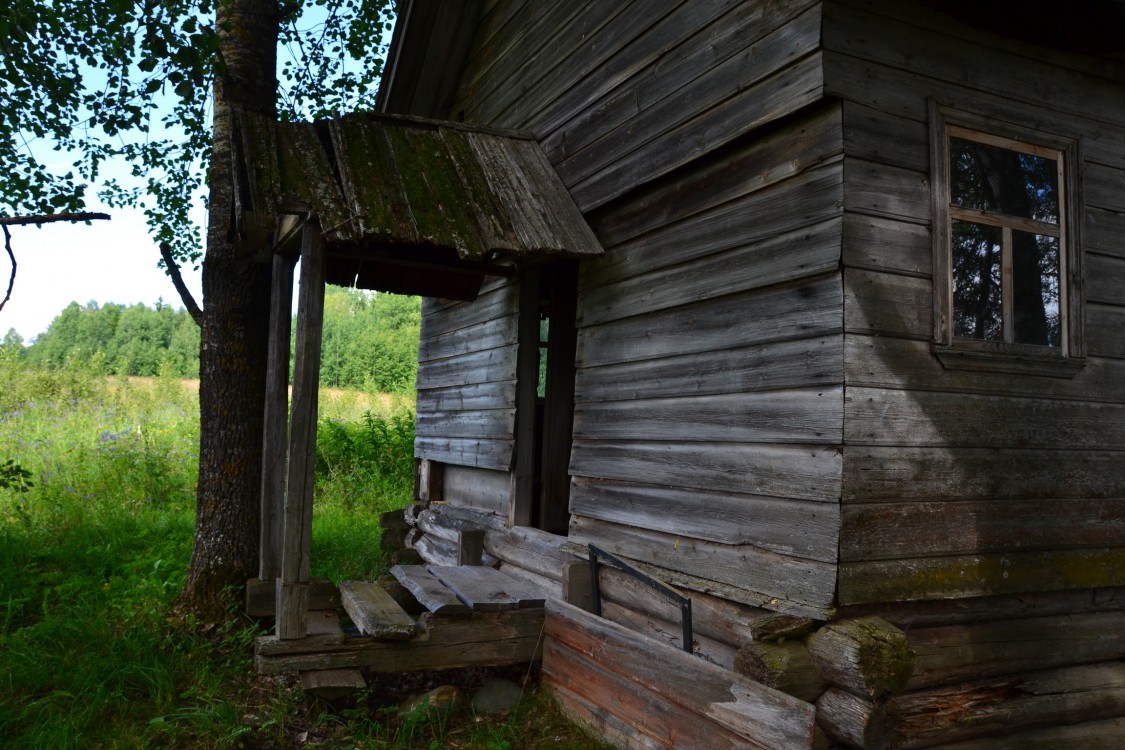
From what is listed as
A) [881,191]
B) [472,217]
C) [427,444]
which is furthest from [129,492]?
[881,191]

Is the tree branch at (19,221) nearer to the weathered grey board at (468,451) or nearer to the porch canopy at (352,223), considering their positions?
the porch canopy at (352,223)

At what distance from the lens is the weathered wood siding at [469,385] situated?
7.21 meters

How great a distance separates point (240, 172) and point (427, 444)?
4184 mm

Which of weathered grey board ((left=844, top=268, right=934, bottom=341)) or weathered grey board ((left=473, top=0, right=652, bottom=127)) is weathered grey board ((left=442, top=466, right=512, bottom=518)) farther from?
weathered grey board ((left=844, top=268, right=934, bottom=341))

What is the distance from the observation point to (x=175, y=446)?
13.1 metres

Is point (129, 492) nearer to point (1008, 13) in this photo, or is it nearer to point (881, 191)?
point (881, 191)

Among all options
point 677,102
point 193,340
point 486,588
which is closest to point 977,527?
point 677,102

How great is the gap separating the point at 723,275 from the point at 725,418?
0.82 metres

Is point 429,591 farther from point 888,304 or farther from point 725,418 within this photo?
point 888,304

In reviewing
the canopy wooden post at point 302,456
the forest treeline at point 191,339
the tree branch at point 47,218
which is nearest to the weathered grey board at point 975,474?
the canopy wooden post at point 302,456

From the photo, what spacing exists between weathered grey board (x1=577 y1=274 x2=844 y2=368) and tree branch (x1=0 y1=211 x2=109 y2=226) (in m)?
3.47

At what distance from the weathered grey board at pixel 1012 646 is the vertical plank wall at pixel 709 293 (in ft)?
2.22

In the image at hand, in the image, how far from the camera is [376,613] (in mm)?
5375

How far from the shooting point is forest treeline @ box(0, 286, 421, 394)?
1534 inches
